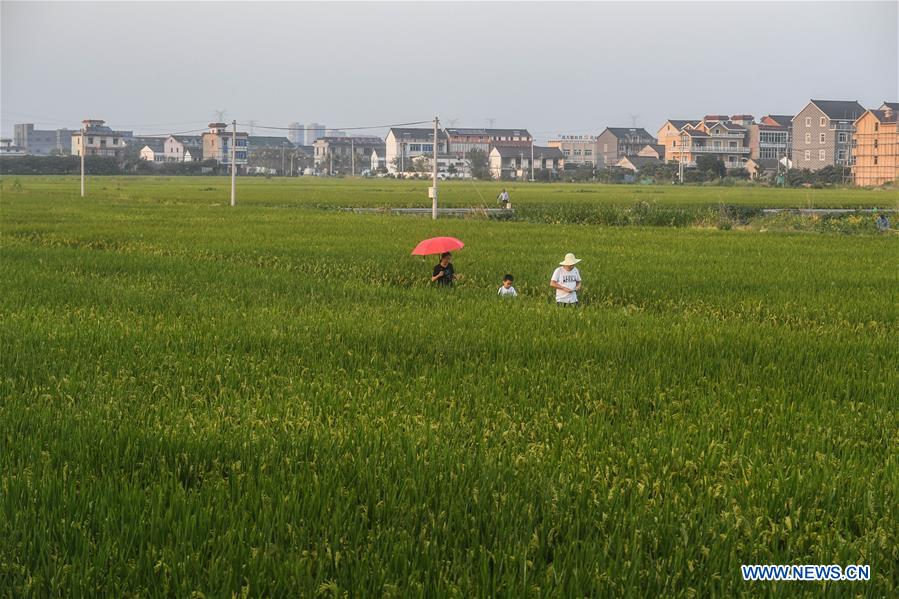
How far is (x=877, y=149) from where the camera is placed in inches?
3578

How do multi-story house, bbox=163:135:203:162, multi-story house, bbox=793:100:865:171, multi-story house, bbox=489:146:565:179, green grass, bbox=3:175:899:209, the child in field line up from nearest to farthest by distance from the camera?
the child in field, green grass, bbox=3:175:899:209, multi-story house, bbox=793:100:865:171, multi-story house, bbox=489:146:565:179, multi-story house, bbox=163:135:203:162

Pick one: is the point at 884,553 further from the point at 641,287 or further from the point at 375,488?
the point at 641,287

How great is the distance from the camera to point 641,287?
14.9m

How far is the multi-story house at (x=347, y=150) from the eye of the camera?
169 metres

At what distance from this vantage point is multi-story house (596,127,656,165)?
147875 mm

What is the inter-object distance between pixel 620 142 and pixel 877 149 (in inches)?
2329

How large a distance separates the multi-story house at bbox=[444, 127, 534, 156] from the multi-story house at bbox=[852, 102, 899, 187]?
66.5 meters

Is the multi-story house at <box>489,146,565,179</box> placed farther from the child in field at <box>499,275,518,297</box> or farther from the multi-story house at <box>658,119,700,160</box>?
the child in field at <box>499,275,518,297</box>

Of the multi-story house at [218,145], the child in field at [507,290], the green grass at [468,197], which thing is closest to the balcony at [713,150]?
the green grass at [468,197]

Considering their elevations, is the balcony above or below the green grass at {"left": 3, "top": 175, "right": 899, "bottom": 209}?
above

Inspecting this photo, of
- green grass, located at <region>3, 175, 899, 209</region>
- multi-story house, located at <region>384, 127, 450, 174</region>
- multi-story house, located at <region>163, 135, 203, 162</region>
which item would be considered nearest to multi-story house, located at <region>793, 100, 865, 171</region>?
green grass, located at <region>3, 175, 899, 209</region>

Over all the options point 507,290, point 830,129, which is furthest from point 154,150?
point 507,290

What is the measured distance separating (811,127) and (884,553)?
113 m

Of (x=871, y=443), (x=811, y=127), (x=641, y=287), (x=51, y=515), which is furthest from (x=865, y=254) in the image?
(x=811, y=127)
